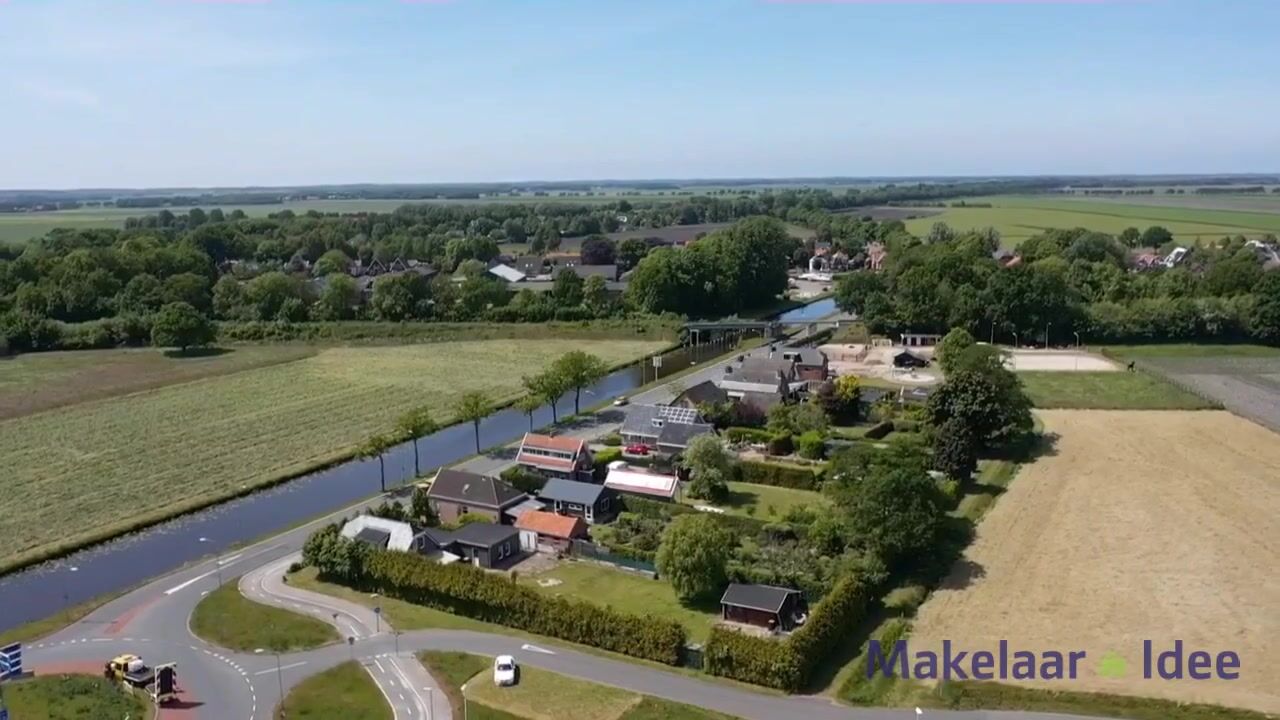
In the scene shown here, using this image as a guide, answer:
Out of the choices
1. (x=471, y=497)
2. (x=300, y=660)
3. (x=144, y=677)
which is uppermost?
(x=471, y=497)

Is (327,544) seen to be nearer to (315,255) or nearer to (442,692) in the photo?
(442,692)

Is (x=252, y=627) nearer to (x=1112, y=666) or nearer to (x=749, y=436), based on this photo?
(x=1112, y=666)

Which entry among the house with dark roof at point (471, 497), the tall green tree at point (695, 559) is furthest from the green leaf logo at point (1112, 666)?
the house with dark roof at point (471, 497)

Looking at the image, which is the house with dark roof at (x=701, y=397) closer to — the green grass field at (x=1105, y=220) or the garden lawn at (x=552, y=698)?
the garden lawn at (x=552, y=698)

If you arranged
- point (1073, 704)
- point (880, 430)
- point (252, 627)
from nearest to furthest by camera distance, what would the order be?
point (1073, 704)
point (252, 627)
point (880, 430)

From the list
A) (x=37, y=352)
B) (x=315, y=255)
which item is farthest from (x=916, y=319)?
(x=315, y=255)

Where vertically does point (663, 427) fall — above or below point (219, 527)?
above

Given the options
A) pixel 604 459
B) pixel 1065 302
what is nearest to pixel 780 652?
pixel 604 459

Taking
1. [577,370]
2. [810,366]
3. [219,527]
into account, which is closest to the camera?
[219,527]
